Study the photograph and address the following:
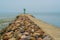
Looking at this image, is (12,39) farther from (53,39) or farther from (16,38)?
(53,39)

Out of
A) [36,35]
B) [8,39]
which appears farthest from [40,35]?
[8,39]

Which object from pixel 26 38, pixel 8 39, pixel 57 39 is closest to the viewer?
pixel 57 39

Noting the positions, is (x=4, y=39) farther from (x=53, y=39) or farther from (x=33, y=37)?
(x=53, y=39)

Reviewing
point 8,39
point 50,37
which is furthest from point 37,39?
point 8,39

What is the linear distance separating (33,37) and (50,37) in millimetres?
414

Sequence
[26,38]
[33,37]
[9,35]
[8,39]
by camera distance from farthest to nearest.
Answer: [9,35] < [8,39] < [33,37] < [26,38]

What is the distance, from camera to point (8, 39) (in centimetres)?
377

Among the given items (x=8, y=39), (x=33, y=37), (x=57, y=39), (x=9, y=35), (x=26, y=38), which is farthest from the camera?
(x=9, y=35)

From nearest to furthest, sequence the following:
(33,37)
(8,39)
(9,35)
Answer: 1. (33,37)
2. (8,39)
3. (9,35)

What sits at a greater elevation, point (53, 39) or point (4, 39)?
point (53, 39)

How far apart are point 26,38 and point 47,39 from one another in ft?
1.13

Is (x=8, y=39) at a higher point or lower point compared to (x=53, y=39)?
lower

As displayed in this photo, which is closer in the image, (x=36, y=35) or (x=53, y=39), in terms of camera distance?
(x=53, y=39)

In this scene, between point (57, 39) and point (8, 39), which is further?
point (8, 39)
